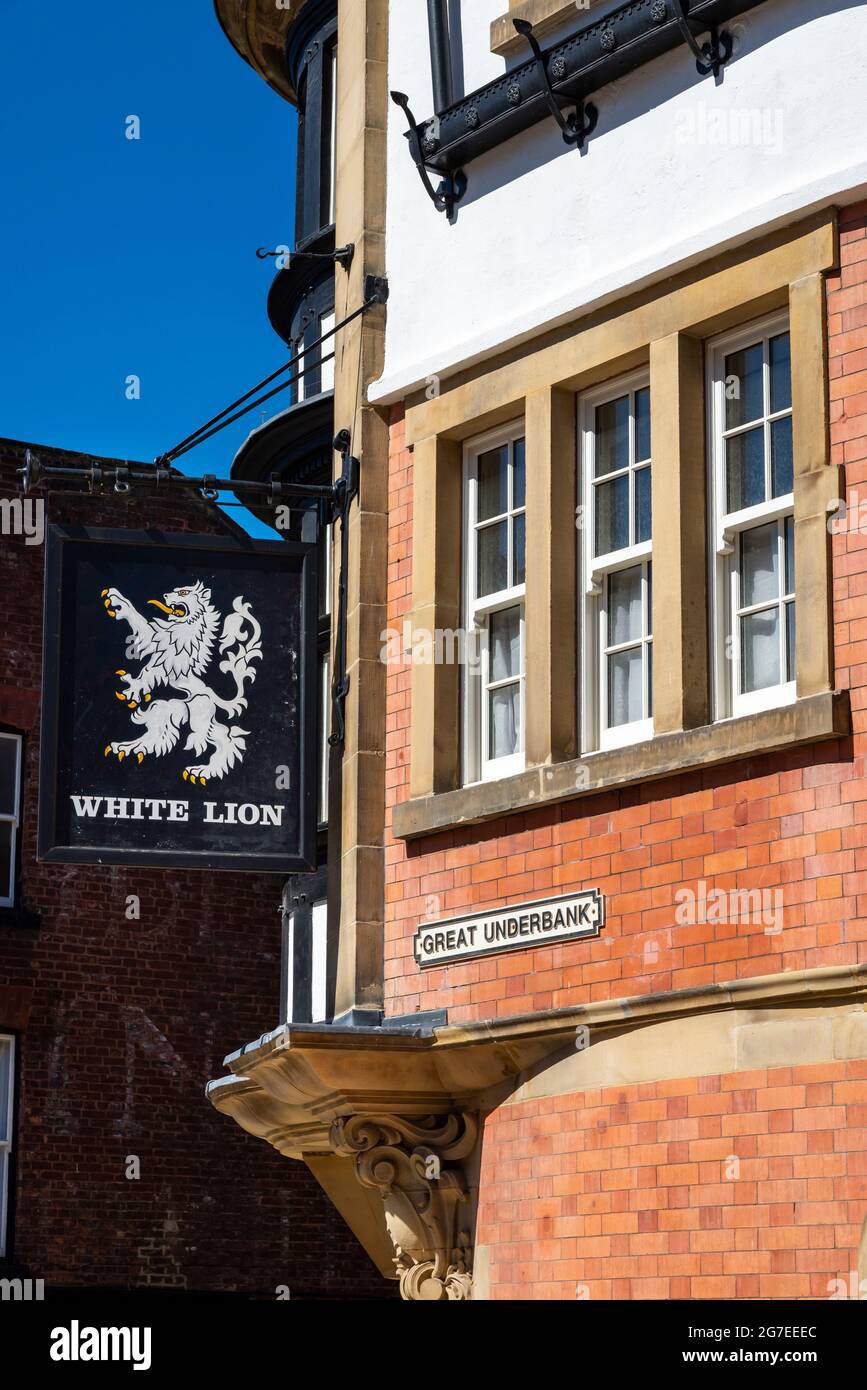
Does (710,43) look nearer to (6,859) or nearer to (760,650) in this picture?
(760,650)

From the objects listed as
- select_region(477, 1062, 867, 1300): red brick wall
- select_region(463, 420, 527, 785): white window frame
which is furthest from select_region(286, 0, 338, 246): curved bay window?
select_region(477, 1062, 867, 1300): red brick wall

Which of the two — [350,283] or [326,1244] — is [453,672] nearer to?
[350,283]

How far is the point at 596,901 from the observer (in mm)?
10703

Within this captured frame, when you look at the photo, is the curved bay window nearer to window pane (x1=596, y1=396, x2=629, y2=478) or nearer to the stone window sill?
window pane (x1=596, y1=396, x2=629, y2=478)

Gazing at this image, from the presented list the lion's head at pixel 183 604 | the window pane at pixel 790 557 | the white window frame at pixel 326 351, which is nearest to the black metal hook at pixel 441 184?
the lion's head at pixel 183 604

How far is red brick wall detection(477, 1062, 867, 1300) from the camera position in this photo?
9.36 meters

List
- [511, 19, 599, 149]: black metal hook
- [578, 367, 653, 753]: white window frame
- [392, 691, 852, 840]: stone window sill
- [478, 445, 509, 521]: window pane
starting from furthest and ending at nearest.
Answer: [478, 445, 509, 521]: window pane
[511, 19, 599, 149]: black metal hook
[578, 367, 653, 753]: white window frame
[392, 691, 852, 840]: stone window sill

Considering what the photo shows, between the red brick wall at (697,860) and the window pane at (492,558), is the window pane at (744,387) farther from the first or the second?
the window pane at (492,558)

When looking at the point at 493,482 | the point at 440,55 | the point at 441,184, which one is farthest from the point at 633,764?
the point at 440,55

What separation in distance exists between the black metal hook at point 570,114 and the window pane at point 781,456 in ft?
7.14

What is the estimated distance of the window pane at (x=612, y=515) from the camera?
11.4 meters

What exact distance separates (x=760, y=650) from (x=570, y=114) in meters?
3.20

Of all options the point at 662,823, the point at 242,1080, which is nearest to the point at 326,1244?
the point at 242,1080

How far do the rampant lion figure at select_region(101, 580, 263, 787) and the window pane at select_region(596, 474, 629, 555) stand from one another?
2.07m
